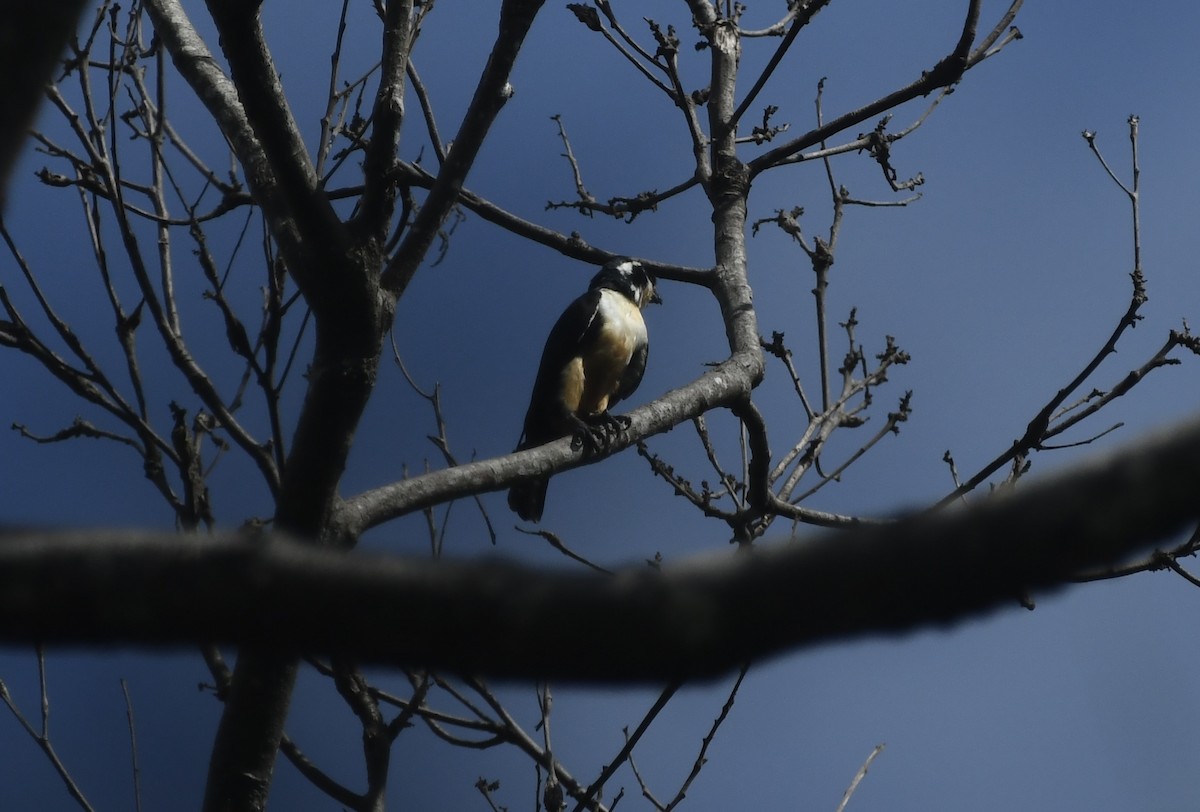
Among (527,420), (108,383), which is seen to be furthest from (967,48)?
(527,420)

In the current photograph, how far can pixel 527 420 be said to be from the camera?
6.36m

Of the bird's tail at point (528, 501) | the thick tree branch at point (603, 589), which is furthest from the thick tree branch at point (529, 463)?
the bird's tail at point (528, 501)

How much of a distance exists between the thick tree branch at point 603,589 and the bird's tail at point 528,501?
490 cm

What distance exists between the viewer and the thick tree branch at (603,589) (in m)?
0.75

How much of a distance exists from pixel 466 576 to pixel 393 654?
8cm

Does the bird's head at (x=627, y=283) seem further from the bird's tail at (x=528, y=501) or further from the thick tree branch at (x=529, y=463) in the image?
the thick tree branch at (x=529, y=463)

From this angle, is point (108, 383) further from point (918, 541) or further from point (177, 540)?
point (918, 541)

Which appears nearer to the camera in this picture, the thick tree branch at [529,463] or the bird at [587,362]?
the thick tree branch at [529,463]

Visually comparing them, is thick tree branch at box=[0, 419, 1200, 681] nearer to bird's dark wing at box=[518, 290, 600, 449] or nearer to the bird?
the bird

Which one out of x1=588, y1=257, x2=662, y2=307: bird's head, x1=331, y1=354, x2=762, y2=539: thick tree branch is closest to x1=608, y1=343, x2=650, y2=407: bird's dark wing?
x1=588, y1=257, x2=662, y2=307: bird's head

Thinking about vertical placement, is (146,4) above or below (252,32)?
above

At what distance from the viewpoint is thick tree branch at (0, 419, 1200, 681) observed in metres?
0.75

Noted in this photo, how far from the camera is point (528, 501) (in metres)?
5.90

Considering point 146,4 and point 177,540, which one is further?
point 146,4
